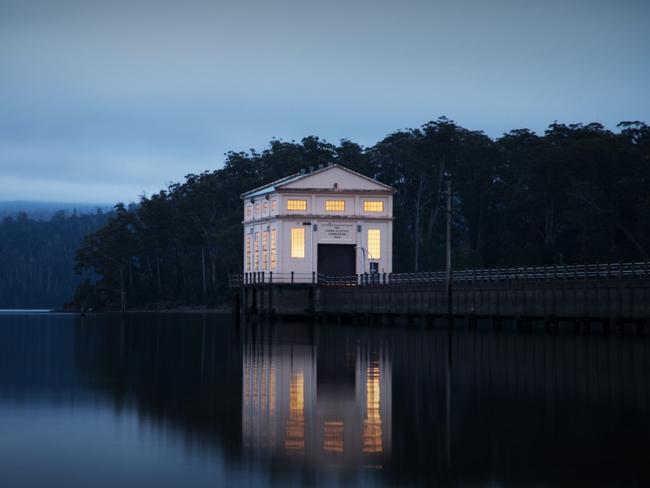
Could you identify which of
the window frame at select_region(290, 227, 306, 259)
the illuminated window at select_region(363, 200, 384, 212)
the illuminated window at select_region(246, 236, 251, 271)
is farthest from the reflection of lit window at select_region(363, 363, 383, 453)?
the illuminated window at select_region(246, 236, 251, 271)

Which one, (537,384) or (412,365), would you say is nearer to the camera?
(537,384)

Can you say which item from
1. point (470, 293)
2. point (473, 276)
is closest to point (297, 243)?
point (473, 276)

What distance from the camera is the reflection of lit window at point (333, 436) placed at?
16297mm

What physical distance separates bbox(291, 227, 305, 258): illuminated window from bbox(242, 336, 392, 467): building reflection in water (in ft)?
157

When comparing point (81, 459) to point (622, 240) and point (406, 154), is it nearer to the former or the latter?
point (622, 240)

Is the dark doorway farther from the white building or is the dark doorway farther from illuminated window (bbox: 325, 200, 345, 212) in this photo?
illuminated window (bbox: 325, 200, 345, 212)

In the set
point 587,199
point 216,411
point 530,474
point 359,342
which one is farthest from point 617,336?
point 587,199

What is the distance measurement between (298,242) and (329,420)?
63.9 meters

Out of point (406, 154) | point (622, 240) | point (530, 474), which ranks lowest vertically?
point (530, 474)

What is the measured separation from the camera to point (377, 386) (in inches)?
1004

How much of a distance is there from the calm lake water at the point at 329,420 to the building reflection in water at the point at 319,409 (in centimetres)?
4

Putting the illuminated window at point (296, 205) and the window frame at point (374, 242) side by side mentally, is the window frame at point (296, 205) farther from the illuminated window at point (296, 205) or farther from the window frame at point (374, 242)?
the window frame at point (374, 242)

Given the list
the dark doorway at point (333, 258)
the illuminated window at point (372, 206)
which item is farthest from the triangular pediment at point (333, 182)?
the dark doorway at point (333, 258)

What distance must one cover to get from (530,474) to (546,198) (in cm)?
9886
